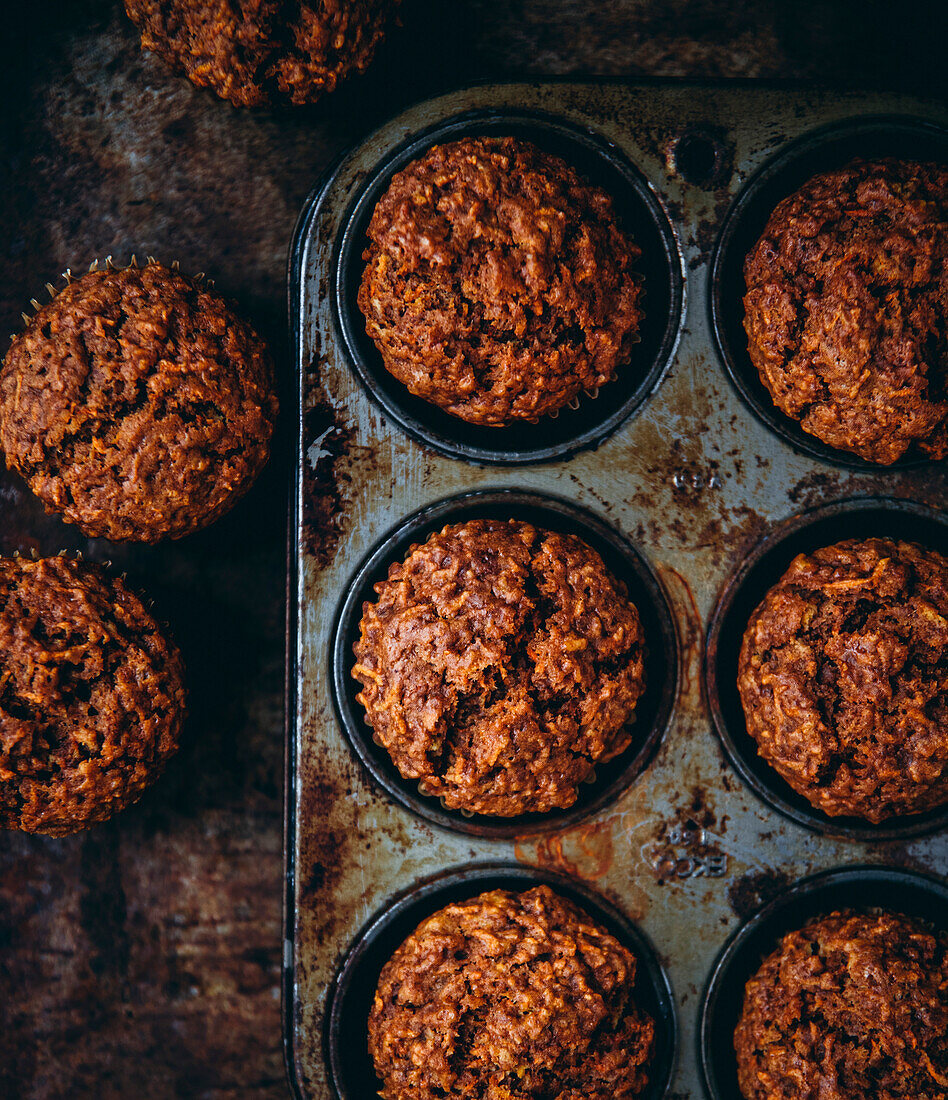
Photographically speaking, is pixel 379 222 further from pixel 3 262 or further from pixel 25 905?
pixel 25 905

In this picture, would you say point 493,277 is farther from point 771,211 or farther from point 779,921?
point 779,921

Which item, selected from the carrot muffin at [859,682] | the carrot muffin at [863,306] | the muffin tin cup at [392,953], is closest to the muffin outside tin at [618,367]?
the carrot muffin at [863,306]

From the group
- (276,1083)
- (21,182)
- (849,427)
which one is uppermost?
(21,182)

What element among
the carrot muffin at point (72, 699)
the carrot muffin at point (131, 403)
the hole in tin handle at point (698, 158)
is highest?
the hole in tin handle at point (698, 158)

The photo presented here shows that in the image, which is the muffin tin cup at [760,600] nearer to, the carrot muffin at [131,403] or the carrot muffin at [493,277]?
the carrot muffin at [493,277]

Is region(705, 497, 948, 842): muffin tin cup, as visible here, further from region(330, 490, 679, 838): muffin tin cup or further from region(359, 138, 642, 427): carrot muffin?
region(359, 138, 642, 427): carrot muffin

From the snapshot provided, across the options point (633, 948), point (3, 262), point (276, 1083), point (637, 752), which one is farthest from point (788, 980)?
point (3, 262)

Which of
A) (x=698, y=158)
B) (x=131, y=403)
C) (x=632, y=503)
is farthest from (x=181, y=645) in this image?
(x=698, y=158)
